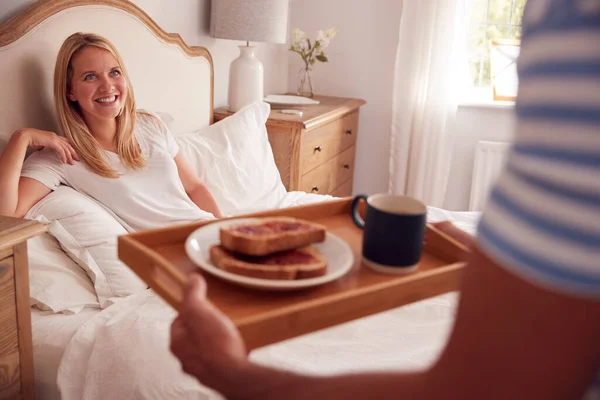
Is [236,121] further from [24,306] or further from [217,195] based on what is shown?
[24,306]

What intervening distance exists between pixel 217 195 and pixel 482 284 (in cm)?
192

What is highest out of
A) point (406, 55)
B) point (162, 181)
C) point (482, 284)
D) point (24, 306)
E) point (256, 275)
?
point (406, 55)

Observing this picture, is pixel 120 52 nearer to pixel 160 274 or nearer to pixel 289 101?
pixel 289 101

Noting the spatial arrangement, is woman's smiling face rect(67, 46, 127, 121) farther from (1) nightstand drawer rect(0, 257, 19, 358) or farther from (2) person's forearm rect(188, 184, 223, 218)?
(1) nightstand drawer rect(0, 257, 19, 358)

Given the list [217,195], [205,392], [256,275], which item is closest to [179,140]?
[217,195]

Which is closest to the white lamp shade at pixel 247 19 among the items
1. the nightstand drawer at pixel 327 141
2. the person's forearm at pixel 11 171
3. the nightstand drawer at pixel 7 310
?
the nightstand drawer at pixel 327 141

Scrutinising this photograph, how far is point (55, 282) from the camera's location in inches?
58.5

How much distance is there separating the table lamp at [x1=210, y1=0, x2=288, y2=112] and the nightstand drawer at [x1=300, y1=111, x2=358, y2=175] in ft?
1.13

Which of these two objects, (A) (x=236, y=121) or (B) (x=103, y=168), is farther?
(A) (x=236, y=121)

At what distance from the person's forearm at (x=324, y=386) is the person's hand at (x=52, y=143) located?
50.0 inches

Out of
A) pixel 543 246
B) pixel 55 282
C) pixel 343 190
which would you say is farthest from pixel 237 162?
pixel 543 246

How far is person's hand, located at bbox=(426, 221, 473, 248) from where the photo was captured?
3.27 ft

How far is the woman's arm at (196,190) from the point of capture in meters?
2.16

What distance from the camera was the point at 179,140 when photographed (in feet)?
7.60
